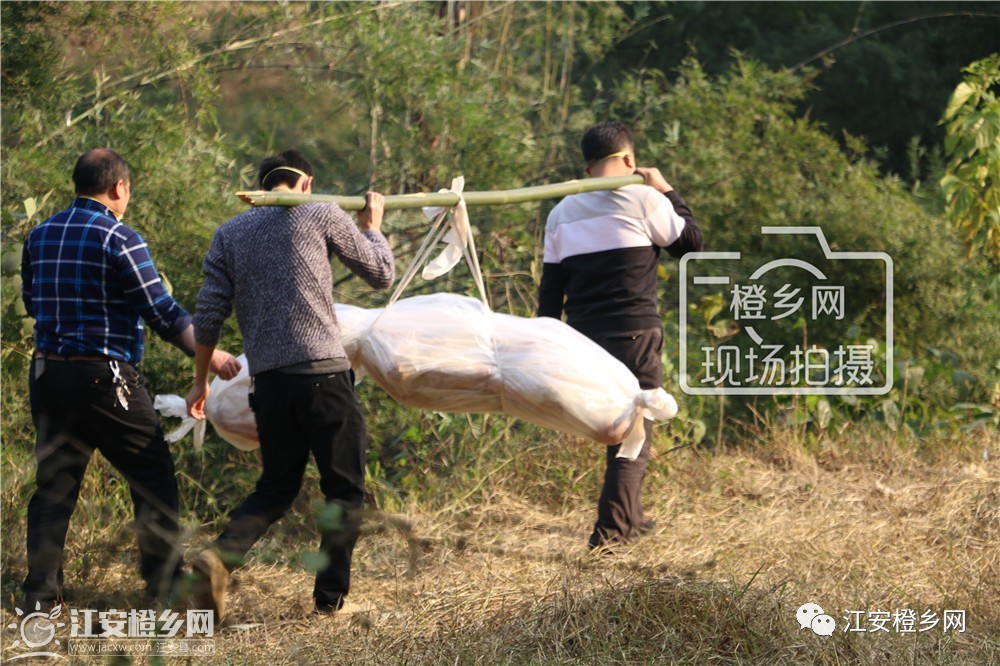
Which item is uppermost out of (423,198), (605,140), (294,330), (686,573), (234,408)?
(605,140)

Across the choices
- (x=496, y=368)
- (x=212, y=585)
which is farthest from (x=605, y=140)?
(x=212, y=585)

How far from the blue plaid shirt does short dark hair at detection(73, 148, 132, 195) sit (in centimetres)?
5

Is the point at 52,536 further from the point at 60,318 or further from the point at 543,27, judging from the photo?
the point at 543,27

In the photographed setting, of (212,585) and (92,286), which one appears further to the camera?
(92,286)

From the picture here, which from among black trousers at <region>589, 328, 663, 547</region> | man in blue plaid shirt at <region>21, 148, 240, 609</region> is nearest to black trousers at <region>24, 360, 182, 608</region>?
man in blue plaid shirt at <region>21, 148, 240, 609</region>

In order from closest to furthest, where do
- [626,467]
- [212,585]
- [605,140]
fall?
[212,585] < [605,140] < [626,467]

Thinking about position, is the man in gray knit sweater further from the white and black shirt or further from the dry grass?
the white and black shirt

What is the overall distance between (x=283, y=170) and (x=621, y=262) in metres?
1.31

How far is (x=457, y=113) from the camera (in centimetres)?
577

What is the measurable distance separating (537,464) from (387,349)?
1.81 metres

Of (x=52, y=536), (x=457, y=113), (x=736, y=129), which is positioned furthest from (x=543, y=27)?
(x=52, y=536)

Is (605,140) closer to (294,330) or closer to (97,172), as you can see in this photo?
(294,330)

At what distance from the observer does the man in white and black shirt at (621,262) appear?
4262 millimetres

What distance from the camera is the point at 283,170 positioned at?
370 cm
